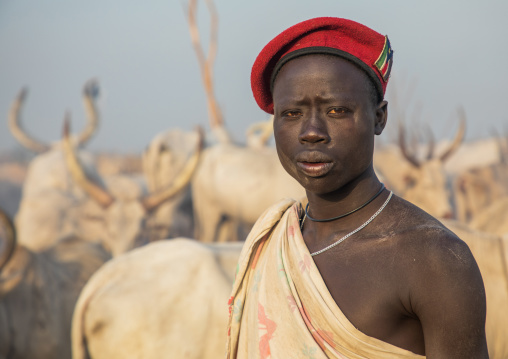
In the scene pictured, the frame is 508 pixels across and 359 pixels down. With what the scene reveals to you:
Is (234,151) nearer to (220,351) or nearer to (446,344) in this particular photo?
(220,351)

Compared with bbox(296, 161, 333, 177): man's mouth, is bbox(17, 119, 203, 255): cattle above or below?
below

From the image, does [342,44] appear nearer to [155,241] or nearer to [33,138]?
[155,241]

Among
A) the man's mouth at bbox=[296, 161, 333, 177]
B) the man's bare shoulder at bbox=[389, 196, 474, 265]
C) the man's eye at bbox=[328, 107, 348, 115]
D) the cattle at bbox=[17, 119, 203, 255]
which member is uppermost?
the man's eye at bbox=[328, 107, 348, 115]

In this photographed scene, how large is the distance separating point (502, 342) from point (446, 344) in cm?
185

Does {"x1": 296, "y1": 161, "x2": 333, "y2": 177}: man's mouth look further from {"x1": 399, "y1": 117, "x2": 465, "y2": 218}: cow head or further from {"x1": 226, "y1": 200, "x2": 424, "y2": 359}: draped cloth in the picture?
{"x1": 399, "y1": 117, "x2": 465, "y2": 218}: cow head

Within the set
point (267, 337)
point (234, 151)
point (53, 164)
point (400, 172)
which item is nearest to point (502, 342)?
point (267, 337)

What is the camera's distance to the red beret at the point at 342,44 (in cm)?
153

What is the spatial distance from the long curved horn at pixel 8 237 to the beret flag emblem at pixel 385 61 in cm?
370

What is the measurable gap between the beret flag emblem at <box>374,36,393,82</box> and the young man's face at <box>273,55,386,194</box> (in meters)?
0.04

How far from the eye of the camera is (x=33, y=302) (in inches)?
191

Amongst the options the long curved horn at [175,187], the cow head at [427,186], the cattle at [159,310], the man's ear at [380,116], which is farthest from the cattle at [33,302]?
the cow head at [427,186]

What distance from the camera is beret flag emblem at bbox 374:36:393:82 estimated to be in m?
1.54

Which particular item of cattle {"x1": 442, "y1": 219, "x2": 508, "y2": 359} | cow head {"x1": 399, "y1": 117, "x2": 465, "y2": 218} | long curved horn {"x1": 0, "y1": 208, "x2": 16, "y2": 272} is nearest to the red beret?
cattle {"x1": 442, "y1": 219, "x2": 508, "y2": 359}

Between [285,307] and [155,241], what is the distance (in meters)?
5.75
